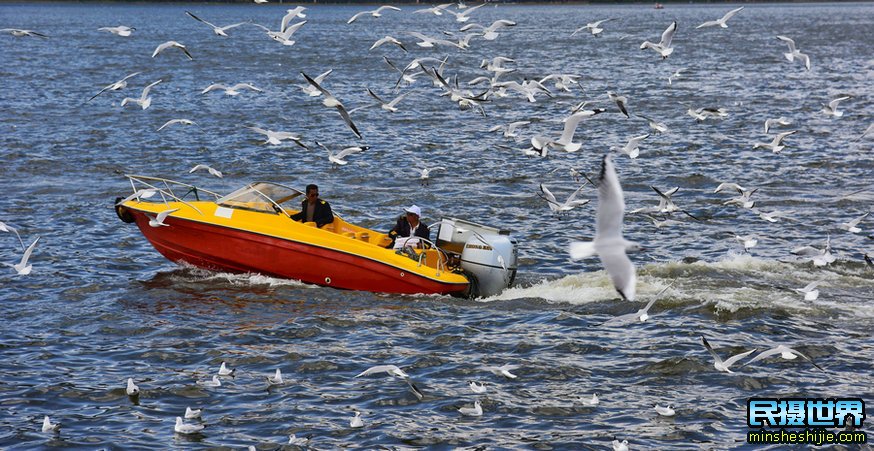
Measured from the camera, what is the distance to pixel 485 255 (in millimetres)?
17844

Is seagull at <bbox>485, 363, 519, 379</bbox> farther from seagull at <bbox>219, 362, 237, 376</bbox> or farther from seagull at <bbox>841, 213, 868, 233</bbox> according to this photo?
seagull at <bbox>841, 213, 868, 233</bbox>

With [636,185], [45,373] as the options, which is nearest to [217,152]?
[636,185]

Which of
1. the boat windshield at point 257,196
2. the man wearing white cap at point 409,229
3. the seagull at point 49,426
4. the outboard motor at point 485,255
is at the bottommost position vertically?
the seagull at point 49,426

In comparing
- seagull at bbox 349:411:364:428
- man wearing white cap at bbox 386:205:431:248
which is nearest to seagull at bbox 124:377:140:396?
seagull at bbox 349:411:364:428

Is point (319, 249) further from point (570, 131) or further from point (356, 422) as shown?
point (356, 422)

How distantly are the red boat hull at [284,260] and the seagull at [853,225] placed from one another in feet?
25.4

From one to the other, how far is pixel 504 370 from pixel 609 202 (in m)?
3.52

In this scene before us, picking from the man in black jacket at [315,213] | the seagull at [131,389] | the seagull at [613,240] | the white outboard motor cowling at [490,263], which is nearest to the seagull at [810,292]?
the white outboard motor cowling at [490,263]

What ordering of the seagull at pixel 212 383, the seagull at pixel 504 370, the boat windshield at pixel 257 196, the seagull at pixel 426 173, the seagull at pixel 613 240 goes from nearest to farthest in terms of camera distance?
the seagull at pixel 613 240 → the seagull at pixel 212 383 → the seagull at pixel 504 370 → the boat windshield at pixel 257 196 → the seagull at pixel 426 173

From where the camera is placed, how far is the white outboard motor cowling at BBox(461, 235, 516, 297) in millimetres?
17797

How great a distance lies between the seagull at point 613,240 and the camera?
37.4 feet

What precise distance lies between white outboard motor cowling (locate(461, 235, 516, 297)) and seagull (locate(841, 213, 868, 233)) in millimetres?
6908

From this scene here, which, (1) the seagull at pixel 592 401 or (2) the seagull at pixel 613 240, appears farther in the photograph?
(1) the seagull at pixel 592 401

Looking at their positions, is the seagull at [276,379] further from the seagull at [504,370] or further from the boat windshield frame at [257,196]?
the boat windshield frame at [257,196]
